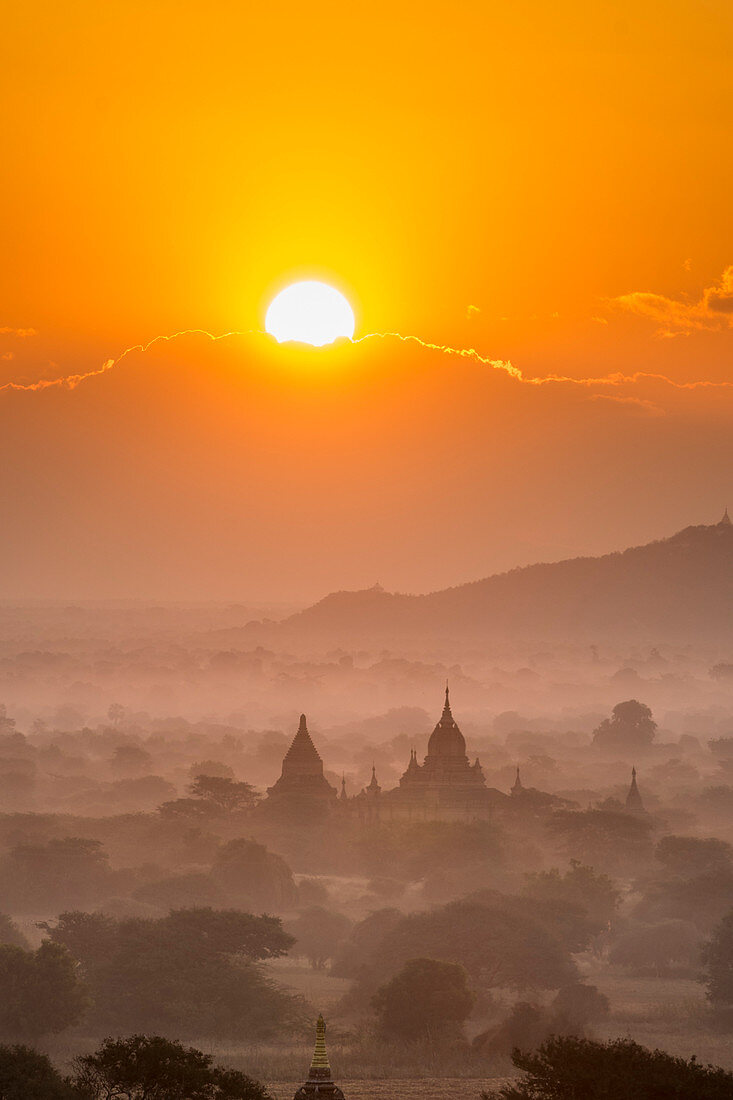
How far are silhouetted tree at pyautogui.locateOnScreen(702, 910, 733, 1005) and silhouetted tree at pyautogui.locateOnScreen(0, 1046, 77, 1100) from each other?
2857 centimetres

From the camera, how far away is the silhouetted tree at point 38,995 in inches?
2400

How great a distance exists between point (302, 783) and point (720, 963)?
4000 cm

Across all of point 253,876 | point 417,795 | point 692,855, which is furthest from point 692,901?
point 417,795

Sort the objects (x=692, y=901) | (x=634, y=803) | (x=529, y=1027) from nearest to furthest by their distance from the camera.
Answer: (x=529, y=1027)
(x=692, y=901)
(x=634, y=803)

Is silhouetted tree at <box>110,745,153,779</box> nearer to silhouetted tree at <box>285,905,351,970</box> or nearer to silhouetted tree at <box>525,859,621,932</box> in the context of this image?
silhouetted tree at <box>525,859,621,932</box>

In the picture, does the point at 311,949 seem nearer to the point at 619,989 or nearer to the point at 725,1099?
the point at 619,989

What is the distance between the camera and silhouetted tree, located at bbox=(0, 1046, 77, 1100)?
45312mm

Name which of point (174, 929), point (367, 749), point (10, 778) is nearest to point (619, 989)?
point (174, 929)

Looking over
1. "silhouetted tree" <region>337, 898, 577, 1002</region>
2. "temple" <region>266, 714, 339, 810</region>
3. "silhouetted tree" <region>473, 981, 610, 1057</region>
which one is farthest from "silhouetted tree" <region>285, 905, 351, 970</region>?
"temple" <region>266, 714, 339, 810</region>

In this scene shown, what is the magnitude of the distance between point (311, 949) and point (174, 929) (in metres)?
11.2

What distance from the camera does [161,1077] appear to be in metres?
46.3

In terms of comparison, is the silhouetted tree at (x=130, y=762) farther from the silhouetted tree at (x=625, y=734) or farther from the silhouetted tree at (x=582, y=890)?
the silhouetted tree at (x=582, y=890)

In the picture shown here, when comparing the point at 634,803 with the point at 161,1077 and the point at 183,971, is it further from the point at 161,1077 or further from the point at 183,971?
the point at 161,1077

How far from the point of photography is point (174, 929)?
69625mm
